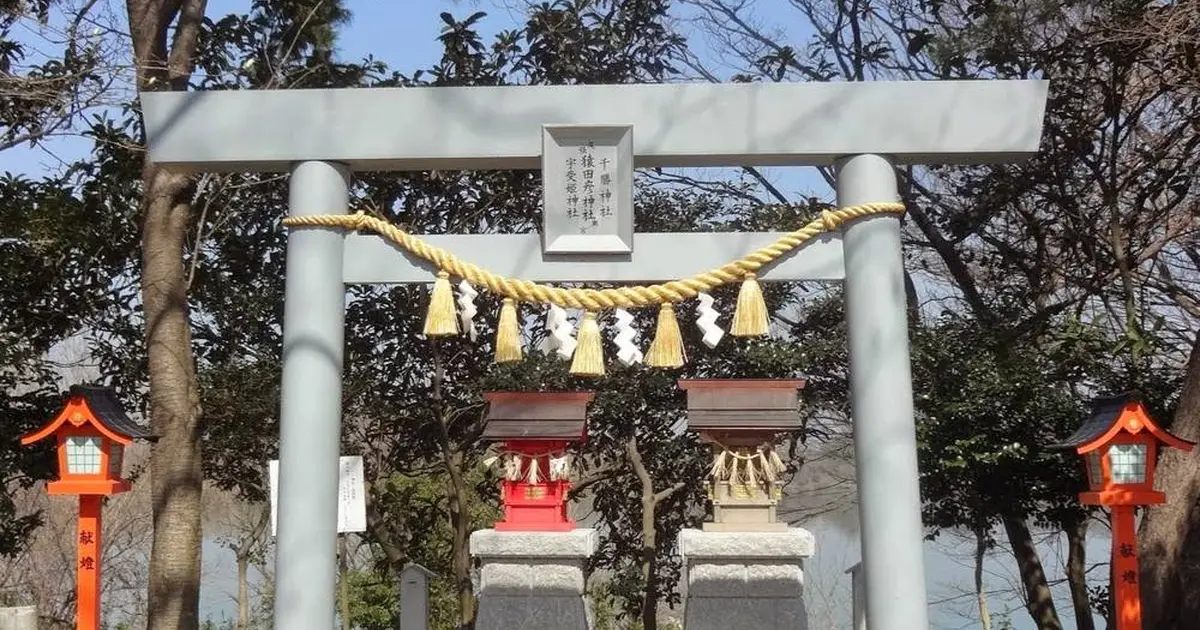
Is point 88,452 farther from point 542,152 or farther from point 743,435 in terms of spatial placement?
point 743,435

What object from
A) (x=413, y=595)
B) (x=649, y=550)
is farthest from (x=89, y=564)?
(x=649, y=550)

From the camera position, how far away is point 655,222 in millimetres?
7348

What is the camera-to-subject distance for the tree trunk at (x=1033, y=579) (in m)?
6.80

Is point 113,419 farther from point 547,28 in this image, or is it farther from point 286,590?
point 547,28

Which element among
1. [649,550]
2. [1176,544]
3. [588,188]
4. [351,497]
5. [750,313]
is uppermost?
[588,188]

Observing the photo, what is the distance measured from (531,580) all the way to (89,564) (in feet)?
5.90

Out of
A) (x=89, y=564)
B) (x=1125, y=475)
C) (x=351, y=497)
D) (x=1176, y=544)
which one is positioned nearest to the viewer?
(x=89, y=564)

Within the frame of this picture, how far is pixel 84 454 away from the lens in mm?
4469

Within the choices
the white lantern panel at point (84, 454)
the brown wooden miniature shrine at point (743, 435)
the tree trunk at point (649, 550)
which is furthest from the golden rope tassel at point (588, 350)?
the tree trunk at point (649, 550)

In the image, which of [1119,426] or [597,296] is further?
[1119,426]

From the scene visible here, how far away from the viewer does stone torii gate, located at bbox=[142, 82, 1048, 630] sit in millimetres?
3281

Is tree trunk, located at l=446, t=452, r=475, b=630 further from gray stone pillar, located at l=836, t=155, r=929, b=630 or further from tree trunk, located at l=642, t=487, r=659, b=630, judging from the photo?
gray stone pillar, located at l=836, t=155, r=929, b=630

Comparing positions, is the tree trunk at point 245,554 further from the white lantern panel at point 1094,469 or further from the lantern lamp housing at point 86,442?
the white lantern panel at point 1094,469

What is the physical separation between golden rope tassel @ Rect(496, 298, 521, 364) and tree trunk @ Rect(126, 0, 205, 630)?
239 cm
